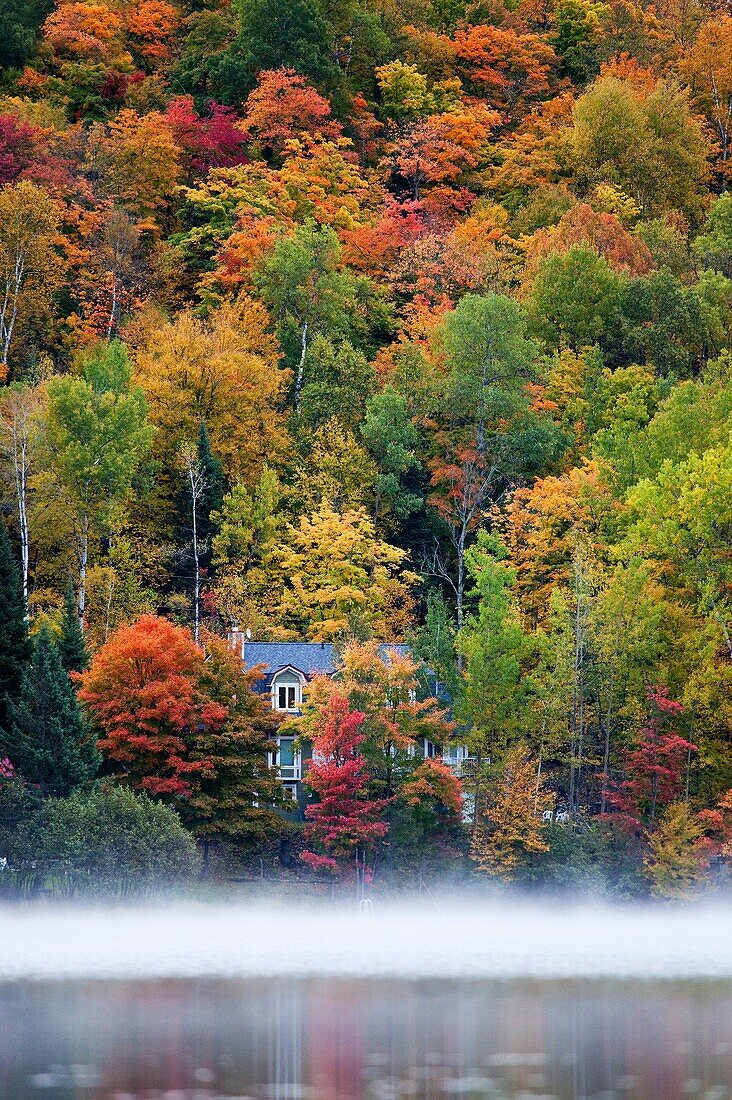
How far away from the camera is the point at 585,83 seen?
14412cm

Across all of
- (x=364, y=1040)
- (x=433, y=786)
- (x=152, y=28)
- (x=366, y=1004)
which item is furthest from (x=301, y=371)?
(x=364, y=1040)

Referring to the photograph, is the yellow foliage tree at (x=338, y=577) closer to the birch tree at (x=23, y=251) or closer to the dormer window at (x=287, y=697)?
the dormer window at (x=287, y=697)

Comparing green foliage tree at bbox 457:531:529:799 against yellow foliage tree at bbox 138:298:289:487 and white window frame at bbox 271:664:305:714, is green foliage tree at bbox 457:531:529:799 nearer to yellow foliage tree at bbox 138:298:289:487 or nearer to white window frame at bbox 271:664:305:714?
white window frame at bbox 271:664:305:714

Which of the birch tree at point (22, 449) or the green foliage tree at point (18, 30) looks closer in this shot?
the birch tree at point (22, 449)

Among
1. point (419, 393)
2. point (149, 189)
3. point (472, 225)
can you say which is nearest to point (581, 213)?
point (472, 225)

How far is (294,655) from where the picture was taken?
85.1 meters

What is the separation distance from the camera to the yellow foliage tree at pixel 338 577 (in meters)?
89.4

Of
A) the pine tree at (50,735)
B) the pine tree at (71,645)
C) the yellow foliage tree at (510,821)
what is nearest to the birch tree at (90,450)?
the pine tree at (71,645)

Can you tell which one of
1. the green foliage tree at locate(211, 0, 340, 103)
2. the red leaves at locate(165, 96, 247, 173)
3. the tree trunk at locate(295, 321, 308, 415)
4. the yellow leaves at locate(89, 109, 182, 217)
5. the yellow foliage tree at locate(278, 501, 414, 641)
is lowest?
the yellow foliage tree at locate(278, 501, 414, 641)

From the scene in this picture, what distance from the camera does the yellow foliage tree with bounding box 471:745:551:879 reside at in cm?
7756

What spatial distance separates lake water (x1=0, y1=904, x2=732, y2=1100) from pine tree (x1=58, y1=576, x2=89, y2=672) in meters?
11.4

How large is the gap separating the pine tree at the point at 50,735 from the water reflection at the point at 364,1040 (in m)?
16.4

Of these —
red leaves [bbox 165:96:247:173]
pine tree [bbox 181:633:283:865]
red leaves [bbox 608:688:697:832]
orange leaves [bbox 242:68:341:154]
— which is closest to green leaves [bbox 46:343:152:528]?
pine tree [bbox 181:633:283:865]

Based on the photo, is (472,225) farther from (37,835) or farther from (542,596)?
(37,835)
